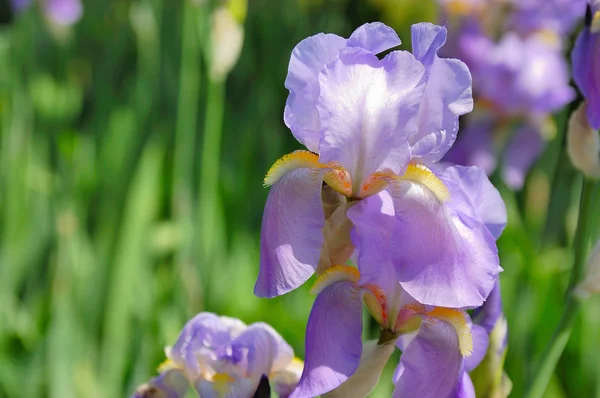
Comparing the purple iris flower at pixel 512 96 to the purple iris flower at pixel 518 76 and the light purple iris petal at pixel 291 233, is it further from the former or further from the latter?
the light purple iris petal at pixel 291 233

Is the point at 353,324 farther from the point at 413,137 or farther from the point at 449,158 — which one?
the point at 449,158

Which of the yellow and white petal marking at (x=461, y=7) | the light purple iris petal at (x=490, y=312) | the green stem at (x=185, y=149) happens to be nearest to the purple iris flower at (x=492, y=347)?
the light purple iris petal at (x=490, y=312)

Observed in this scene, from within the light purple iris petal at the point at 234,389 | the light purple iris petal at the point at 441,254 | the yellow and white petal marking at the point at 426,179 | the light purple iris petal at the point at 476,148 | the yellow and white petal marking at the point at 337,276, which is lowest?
the light purple iris petal at the point at 476,148

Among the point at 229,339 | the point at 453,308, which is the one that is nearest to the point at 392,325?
the point at 453,308

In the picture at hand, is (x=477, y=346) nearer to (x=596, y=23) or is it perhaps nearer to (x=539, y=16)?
(x=596, y=23)

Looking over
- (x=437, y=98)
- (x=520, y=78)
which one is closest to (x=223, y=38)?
(x=437, y=98)
